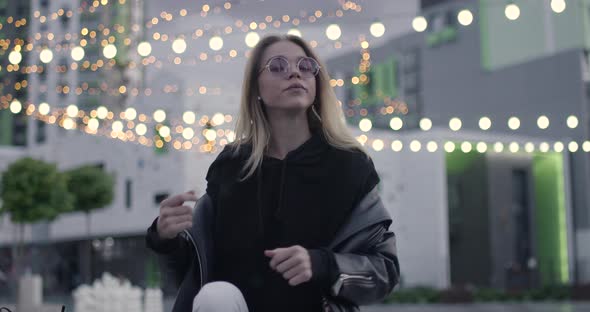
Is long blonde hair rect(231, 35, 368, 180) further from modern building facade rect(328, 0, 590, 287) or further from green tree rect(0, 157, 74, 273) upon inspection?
modern building facade rect(328, 0, 590, 287)

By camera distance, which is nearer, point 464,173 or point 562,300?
point 562,300

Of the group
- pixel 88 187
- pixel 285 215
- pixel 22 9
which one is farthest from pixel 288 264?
pixel 22 9

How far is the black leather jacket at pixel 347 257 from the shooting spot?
1.82 metres

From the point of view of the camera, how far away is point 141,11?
54.0 meters

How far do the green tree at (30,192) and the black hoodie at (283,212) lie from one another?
19.6 metres

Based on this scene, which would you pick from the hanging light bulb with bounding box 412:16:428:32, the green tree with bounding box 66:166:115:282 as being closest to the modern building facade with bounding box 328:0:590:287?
the green tree with bounding box 66:166:115:282

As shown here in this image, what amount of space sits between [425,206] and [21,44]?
21405 millimetres

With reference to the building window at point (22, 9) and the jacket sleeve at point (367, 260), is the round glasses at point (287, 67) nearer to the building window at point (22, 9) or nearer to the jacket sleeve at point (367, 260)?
the jacket sleeve at point (367, 260)

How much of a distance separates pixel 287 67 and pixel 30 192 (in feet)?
65.9

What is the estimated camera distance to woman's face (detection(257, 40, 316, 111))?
2.07 metres

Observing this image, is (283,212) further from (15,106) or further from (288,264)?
(15,106)

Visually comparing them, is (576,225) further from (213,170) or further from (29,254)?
(213,170)

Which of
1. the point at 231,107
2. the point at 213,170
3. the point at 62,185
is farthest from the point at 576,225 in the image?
the point at 213,170

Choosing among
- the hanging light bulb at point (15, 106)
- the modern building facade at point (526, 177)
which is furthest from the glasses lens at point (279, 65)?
the modern building facade at point (526, 177)
